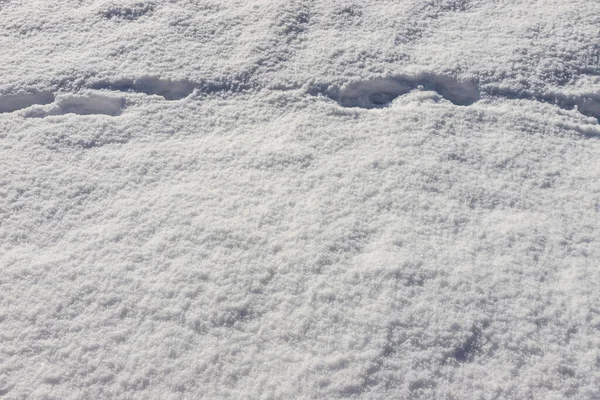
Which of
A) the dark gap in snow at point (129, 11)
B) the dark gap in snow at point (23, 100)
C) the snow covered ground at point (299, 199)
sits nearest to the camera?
the snow covered ground at point (299, 199)

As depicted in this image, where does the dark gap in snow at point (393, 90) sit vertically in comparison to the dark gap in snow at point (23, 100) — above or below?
below

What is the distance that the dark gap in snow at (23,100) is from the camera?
134 cm

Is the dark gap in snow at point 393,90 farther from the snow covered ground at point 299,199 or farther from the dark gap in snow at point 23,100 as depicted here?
the dark gap in snow at point 23,100

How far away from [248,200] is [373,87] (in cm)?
47

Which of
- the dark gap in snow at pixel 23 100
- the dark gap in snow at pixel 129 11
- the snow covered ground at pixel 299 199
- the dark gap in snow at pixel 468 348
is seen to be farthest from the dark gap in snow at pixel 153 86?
the dark gap in snow at pixel 468 348

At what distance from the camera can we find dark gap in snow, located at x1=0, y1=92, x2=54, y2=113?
52.6 inches

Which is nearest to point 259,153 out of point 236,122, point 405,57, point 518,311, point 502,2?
point 236,122

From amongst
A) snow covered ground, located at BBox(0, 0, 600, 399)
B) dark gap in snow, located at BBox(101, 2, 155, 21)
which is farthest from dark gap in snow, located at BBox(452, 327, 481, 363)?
dark gap in snow, located at BBox(101, 2, 155, 21)

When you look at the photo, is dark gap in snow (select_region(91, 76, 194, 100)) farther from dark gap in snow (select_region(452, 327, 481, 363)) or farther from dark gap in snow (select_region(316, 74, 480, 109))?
dark gap in snow (select_region(452, 327, 481, 363))

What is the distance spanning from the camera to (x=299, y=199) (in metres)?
1.14

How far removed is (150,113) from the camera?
131 centimetres

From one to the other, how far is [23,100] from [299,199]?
2.47ft

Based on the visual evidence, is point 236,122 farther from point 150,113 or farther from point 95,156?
point 95,156

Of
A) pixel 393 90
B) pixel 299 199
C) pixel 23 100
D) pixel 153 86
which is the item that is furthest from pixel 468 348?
pixel 23 100
